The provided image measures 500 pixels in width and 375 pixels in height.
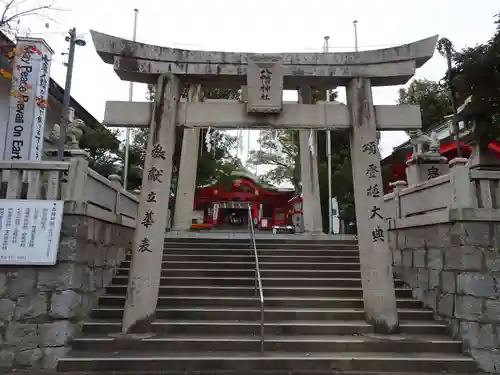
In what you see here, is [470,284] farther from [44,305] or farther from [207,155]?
[207,155]

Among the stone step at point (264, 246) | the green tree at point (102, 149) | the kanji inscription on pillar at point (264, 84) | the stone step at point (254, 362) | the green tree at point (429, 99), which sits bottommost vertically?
the stone step at point (254, 362)

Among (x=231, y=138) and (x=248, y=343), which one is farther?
(x=231, y=138)

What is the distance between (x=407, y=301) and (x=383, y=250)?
145 centimetres

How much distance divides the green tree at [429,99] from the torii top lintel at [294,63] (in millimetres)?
15533

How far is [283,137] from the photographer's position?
26172 millimetres

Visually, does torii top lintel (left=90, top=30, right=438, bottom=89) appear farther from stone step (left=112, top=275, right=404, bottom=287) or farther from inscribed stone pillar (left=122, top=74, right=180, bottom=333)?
stone step (left=112, top=275, right=404, bottom=287)

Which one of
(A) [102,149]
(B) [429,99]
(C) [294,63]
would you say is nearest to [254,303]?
(C) [294,63]

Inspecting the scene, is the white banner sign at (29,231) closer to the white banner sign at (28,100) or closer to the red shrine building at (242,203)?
the white banner sign at (28,100)

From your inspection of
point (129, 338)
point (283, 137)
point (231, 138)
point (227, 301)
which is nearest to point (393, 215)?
point (227, 301)

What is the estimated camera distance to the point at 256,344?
5.65 meters

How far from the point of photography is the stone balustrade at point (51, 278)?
527 cm

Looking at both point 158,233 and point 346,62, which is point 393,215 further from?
point 158,233

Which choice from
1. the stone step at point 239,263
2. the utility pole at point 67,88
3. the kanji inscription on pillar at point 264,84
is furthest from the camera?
the utility pole at point 67,88

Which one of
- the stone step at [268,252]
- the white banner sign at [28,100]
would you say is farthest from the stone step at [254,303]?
the white banner sign at [28,100]
